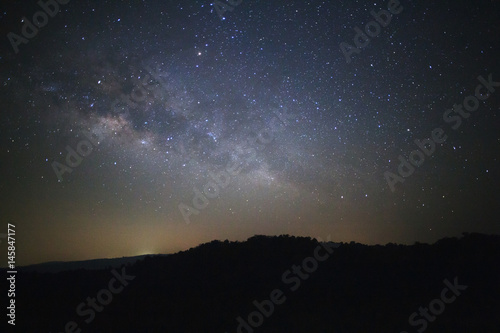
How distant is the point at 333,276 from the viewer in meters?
12.3

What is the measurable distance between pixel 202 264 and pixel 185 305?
362 cm

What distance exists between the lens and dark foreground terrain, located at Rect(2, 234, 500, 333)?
28.8 feet

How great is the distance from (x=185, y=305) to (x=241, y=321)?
2355 millimetres

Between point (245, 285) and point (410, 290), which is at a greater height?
point (245, 285)

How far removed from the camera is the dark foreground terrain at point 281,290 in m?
8.77

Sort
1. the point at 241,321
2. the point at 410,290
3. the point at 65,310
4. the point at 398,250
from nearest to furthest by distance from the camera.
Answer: the point at 241,321
the point at 65,310
the point at 410,290
the point at 398,250

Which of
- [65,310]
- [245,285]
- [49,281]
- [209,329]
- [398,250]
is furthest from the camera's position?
[398,250]

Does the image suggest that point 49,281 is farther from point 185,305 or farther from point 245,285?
point 245,285

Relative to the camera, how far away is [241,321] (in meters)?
9.01

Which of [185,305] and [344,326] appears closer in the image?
[344,326]

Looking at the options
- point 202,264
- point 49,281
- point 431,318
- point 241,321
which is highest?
point 49,281

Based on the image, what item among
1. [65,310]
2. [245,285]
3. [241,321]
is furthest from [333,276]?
[65,310]

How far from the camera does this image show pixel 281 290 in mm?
11344

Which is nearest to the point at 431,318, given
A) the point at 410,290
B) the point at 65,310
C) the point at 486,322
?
the point at 486,322
